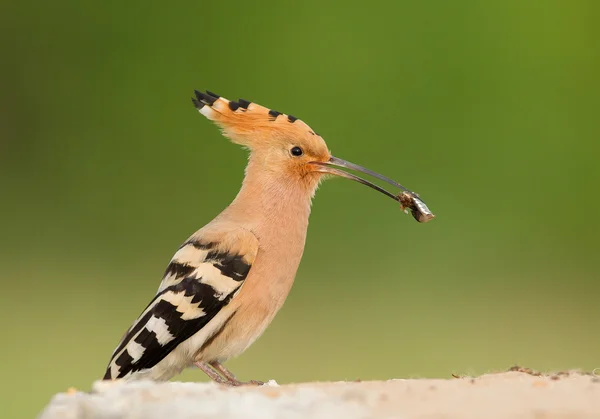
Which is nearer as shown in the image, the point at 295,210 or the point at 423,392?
the point at 423,392

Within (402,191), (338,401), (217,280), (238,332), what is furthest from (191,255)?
(338,401)

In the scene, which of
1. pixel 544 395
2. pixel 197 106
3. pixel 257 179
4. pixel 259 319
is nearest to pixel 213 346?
pixel 259 319

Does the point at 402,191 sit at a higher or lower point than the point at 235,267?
higher

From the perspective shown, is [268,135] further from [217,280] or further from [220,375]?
[220,375]

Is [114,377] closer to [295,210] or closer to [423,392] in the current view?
[295,210]

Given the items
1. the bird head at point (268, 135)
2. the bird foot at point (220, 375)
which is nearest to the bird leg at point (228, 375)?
the bird foot at point (220, 375)

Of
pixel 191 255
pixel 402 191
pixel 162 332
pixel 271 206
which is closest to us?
pixel 162 332

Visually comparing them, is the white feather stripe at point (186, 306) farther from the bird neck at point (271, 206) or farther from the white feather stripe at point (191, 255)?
the bird neck at point (271, 206)

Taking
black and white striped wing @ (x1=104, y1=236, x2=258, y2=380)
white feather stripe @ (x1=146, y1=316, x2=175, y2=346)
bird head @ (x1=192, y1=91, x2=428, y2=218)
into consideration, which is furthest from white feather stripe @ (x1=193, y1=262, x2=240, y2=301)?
bird head @ (x1=192, y1=91, x2=428, y2=218)
